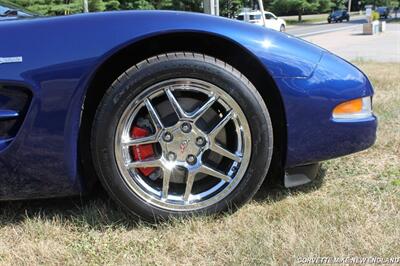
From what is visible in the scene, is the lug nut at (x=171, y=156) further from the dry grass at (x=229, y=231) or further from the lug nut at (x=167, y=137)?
the dry grass at (x=229, y=231)

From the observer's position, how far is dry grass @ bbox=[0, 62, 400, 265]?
2.09 m

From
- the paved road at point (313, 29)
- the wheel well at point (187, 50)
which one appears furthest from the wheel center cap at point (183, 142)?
the paved road at point (313, 29)

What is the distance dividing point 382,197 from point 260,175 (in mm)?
755

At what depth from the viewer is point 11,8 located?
3.06 m

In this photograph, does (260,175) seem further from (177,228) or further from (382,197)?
(382,197)

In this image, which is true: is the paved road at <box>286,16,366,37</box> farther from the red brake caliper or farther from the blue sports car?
the red brake caliper

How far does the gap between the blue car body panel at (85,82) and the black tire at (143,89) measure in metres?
0.11

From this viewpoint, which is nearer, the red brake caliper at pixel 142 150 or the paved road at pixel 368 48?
the red brake caliper at pixel 142 150

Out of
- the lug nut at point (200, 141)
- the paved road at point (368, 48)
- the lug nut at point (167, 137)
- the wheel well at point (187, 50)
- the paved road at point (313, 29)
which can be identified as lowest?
the paved road at point (313, 29)

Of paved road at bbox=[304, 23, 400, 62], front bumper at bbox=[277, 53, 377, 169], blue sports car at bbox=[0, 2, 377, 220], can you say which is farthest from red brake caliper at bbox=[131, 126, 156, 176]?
paved road at bbox=[304, 23, 400, 62]

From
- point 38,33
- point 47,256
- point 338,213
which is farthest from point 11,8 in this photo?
point 338,213

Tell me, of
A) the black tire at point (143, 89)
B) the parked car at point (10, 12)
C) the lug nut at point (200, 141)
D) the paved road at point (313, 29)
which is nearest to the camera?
the black tire at point (143, 89)

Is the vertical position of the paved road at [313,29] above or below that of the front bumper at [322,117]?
below

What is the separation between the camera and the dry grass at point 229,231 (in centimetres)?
209
